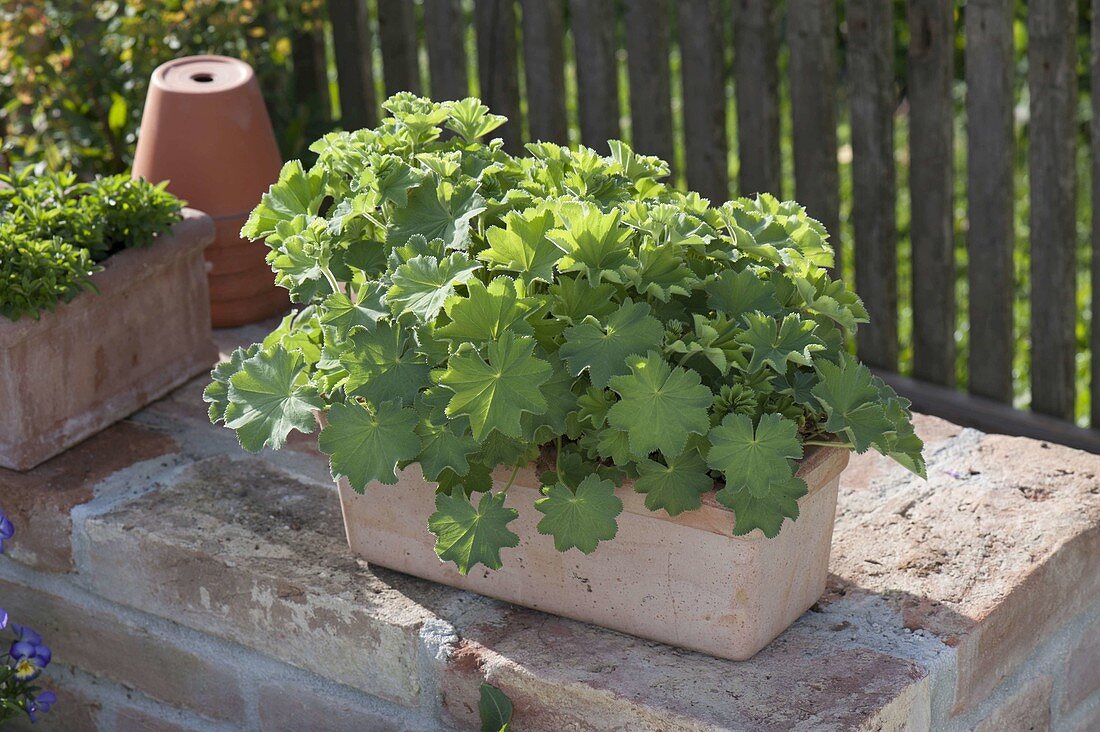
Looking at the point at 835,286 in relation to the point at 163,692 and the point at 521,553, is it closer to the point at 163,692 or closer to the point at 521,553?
the point at 521,553

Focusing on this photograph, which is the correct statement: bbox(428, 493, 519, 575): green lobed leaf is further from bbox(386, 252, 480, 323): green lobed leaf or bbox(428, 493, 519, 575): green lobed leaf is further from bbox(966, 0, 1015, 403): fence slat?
bbox(966, 0, 1015, 403): fence slat

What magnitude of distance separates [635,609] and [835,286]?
0.39 metres

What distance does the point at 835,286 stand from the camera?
139 centimetres

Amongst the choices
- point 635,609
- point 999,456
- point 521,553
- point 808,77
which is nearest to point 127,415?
point 521,553

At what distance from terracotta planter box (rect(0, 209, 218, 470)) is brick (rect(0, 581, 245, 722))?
0.67 ft

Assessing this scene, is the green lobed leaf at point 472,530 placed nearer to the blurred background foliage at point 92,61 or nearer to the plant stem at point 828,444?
the plant stem at point 828,444

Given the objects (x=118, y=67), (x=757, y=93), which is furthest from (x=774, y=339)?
(x=118, y=67)

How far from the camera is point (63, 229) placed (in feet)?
6.25

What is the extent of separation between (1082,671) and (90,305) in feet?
4.56

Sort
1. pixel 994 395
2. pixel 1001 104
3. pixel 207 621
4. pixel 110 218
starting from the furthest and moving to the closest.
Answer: pixel 994 395 → pixel 1001 104 → pixel 110 218 → pixel 207 621

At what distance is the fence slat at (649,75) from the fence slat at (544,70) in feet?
0.58

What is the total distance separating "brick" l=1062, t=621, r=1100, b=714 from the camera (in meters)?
1.68

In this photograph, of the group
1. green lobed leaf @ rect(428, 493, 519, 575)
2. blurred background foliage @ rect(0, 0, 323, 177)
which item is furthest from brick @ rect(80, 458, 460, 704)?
blurred background foliage @ rect(0, 0, 323, 177)

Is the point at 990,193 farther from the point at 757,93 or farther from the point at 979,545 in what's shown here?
the point at 979,545
